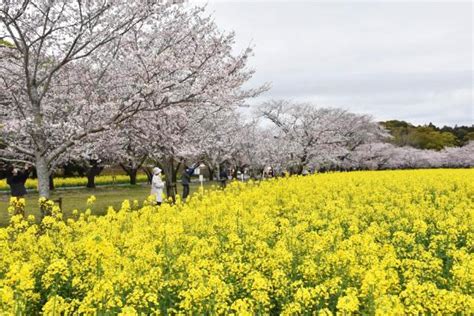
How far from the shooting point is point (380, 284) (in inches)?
173

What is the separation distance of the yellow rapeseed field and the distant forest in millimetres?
61383

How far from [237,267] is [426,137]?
71.2 meters

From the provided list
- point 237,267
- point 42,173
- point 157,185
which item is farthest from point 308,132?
point 237,267

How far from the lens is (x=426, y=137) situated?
71625mm

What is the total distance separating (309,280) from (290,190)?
9.12 m

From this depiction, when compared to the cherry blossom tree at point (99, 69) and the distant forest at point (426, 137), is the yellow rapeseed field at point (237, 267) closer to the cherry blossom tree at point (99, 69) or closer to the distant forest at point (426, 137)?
the cherry blossom tree at point (99, 69)

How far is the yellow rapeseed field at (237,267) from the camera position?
4266 millimetres

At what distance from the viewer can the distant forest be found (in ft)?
226

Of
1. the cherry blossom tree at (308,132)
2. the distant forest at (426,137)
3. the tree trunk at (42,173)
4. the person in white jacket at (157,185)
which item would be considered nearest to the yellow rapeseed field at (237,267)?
the tree trunk at (42,173)

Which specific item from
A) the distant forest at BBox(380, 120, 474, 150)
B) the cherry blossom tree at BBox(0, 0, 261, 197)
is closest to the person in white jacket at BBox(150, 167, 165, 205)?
the cherry blossom tree at BBox(0, 0, 261, 197)

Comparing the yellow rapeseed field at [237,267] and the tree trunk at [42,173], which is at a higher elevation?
the tree trunk at [42,173]

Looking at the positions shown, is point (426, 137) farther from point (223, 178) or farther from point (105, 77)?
point (105, 77)

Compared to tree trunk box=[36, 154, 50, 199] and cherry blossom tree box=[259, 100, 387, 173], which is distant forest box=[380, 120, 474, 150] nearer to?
cherry blossom tree box=[259, 100, 387, 173]

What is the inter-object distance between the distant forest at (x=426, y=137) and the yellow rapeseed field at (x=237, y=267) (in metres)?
61.4
